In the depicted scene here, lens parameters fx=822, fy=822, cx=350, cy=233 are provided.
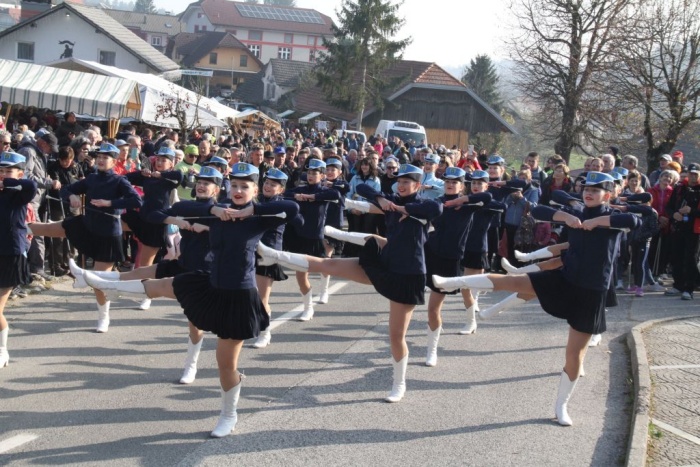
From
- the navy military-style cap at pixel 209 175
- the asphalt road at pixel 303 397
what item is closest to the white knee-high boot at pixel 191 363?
the asphalt road at pixel 303 397

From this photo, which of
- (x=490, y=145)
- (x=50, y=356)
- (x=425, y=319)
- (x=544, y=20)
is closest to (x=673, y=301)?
(x=425, y=319)

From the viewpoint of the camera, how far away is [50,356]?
8.80 m

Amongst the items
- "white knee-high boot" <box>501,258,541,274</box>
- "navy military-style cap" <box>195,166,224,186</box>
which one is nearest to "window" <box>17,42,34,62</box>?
"navy military-style cap" <box>195,166,224,186</box>

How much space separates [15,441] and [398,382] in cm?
349

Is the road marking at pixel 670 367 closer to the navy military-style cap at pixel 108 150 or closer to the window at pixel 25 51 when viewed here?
the navy military-style cap at pixel 108 150

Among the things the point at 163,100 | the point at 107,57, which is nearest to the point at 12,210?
the point at 163,100

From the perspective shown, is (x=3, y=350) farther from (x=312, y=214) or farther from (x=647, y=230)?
(x=647, y=230)

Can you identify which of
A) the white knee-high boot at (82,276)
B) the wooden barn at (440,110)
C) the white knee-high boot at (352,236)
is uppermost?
the wooden barn at (440,110)

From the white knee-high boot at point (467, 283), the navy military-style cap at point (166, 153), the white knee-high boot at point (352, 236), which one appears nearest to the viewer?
the white knee-high boot at point (467, 283)

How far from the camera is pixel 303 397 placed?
26.1 feet

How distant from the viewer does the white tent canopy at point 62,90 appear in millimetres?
20562

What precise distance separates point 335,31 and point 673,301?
43.7 m

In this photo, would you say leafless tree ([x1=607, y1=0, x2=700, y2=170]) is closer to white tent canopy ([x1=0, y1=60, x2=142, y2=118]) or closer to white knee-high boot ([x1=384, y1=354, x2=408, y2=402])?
white tent canopy ([x1=0, y1=60, x2=142, y2=118])

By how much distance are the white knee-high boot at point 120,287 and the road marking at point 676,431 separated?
15.6ft
